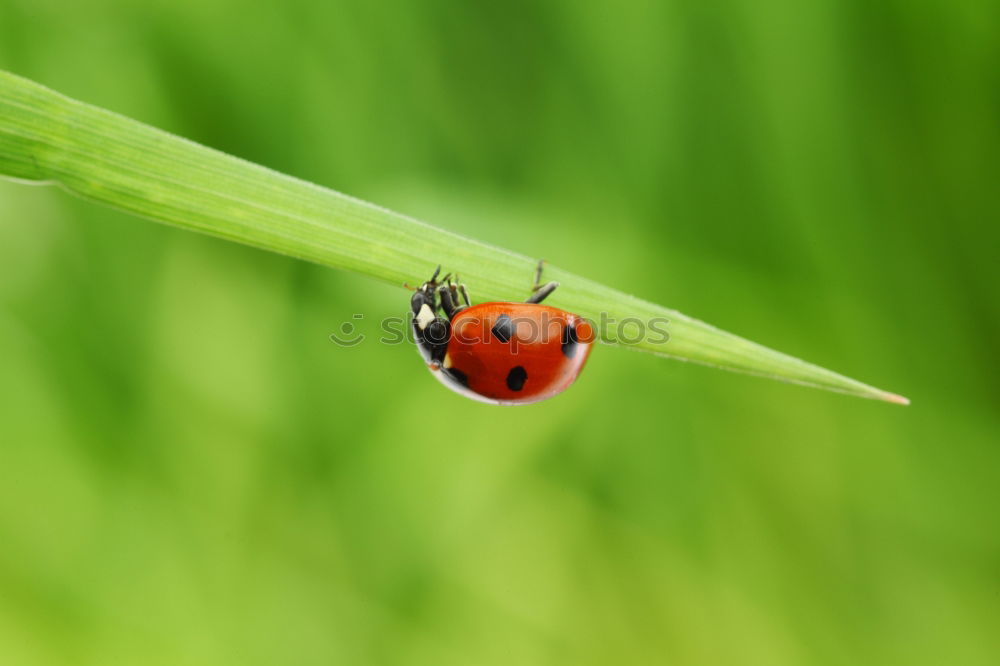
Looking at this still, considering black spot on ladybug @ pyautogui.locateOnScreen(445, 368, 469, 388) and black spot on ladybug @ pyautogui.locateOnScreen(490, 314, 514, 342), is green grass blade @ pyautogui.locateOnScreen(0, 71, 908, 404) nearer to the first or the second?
black spot on ladybug @ pyautogui.locateOnScreen(490, 314, 514, 342)

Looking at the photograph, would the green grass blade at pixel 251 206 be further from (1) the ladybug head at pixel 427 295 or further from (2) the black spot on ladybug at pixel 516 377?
(2) the black spot on ladybug at pixel 516 377

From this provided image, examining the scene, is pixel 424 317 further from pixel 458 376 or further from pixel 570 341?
pixel 570 341

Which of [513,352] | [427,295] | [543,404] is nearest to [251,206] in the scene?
[427,295]

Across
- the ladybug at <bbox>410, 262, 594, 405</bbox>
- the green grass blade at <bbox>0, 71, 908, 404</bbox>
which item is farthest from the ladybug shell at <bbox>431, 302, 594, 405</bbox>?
the green grass blade at <bbox>0, 71, 908, 404</bbox>

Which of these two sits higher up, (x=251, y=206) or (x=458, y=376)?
(x=458, y=376)

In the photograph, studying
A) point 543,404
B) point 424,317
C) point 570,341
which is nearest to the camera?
point 570,341

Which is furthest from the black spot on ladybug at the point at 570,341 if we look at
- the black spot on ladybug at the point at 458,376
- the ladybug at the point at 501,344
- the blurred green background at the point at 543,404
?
the blurred green background at the point at 543,404
